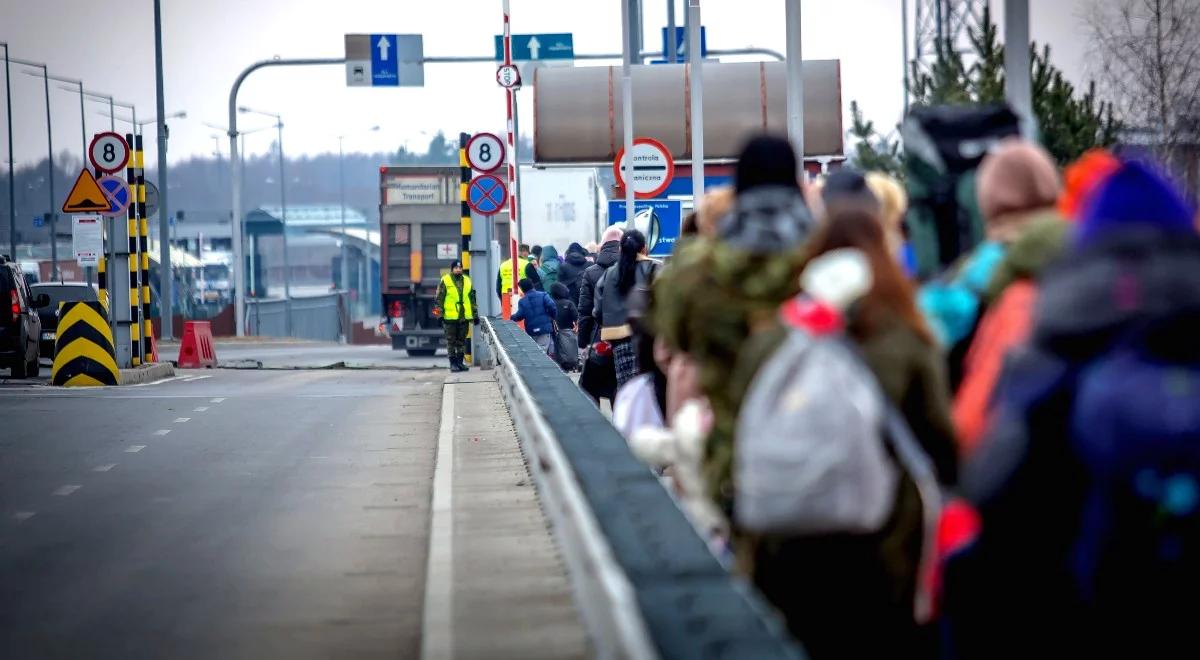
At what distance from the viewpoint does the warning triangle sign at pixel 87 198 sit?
1067 inches

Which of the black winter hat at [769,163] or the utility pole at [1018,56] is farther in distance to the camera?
the utility pole at [1018,56]

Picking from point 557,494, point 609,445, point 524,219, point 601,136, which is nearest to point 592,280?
point 609,445

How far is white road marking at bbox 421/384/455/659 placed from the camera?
7297 mm

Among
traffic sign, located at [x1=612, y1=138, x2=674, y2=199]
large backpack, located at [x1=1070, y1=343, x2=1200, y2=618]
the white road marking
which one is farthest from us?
traffic sign, located at [x1=612, y1=138, x2=674, y2=199]

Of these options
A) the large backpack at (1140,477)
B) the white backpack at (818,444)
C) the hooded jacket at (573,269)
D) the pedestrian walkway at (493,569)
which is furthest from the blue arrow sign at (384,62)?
the large backpack at (1140,477)

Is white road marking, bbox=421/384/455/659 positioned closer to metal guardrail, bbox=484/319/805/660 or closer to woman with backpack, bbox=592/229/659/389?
metal guardrail, bbox=484/319/805/660

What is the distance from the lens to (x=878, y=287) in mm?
5059

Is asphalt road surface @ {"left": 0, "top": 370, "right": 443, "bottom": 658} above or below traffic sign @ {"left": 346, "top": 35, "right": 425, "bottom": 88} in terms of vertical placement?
below

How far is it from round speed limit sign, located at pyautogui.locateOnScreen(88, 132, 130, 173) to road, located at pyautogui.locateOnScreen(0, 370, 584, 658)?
823 centimetres

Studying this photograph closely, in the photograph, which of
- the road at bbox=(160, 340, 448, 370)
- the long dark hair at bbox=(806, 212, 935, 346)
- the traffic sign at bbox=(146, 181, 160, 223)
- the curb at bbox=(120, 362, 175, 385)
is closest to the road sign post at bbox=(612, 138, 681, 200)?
the curb at bbox=(120, 362, 175, 385)

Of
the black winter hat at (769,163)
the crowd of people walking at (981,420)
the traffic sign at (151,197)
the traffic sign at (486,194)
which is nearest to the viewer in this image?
the crowd of people walking at (981,420)

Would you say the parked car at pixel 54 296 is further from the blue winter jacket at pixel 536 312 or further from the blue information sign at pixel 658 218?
the blue winter jacket at pixel 536 312

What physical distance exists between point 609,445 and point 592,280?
831cm

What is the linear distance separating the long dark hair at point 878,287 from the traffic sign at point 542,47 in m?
39.7
